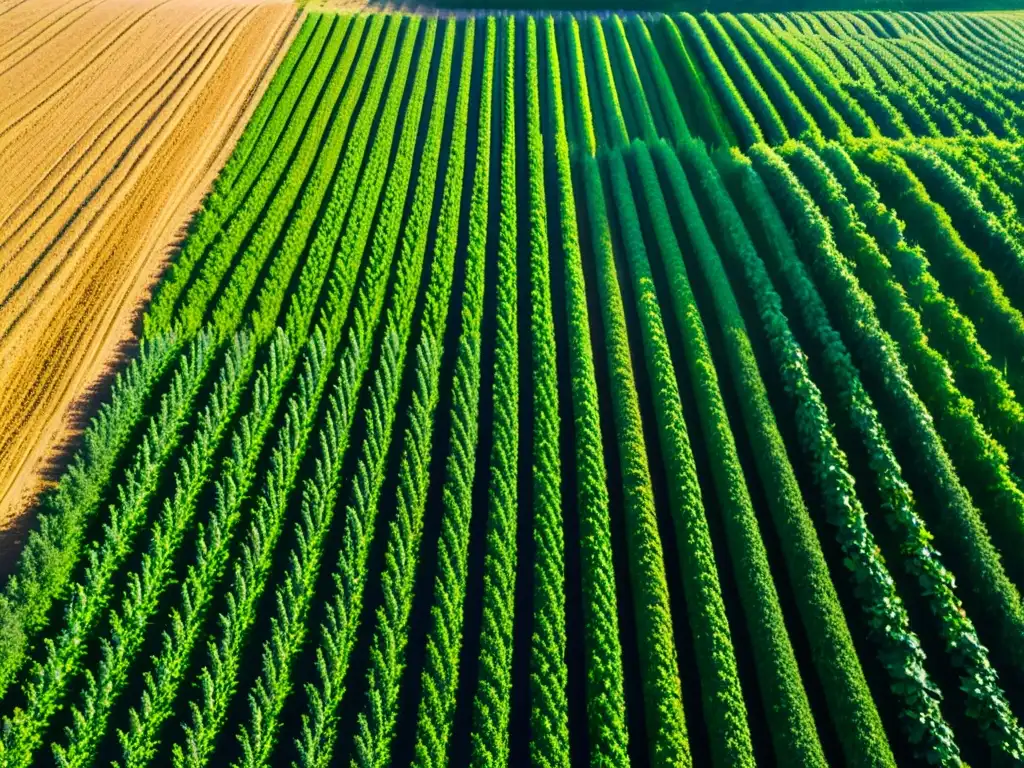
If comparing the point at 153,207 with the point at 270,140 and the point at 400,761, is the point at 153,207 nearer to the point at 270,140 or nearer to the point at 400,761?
the point at 270,140

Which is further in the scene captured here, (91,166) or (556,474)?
(91,166)

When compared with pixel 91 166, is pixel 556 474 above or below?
below

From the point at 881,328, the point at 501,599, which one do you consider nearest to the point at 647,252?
the point at 881,328

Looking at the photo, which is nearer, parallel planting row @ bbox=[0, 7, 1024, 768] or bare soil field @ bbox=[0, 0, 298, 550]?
parallel planting row @ bbox=[0, 7, 1024, 768]

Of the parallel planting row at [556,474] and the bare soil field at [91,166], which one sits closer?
the parallel planting row at [556,474]
